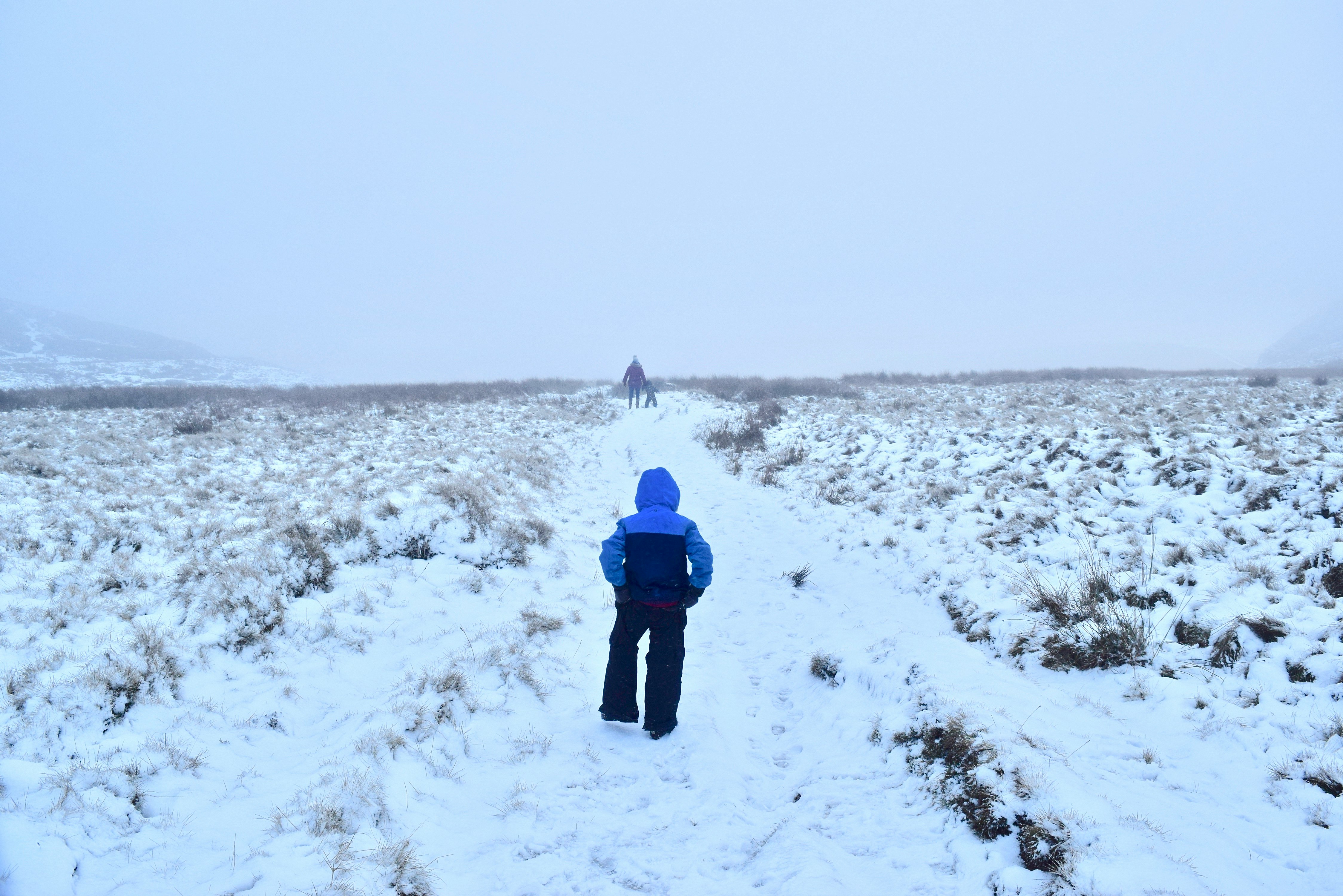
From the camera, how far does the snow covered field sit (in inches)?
132

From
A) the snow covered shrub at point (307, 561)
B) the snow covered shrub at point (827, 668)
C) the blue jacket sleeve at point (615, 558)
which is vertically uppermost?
the blue jacket sleeve at point (615, 558)

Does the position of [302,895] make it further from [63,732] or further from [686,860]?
[63,732]

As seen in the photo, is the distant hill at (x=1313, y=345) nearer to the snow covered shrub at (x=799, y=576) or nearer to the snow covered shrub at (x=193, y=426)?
the snow covered shrub at (x=799, y=576)

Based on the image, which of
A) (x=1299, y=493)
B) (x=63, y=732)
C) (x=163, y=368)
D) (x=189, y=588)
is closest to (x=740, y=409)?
(x=1299, y=493)

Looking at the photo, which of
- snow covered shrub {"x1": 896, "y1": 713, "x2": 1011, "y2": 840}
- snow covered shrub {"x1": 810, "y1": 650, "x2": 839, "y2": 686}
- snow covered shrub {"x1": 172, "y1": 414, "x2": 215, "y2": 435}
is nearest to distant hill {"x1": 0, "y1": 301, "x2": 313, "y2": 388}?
snow covered shrub {"x1": 172, "y1": 414, "x2": 215, "y2": 435}

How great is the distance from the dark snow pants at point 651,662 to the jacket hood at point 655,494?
0.83 metres

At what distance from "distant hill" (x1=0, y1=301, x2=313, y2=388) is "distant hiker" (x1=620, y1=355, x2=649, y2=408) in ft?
108

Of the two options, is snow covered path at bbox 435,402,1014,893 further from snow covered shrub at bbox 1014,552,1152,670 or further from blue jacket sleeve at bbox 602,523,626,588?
blue jacket sleeve at bbox 602,523,626,588

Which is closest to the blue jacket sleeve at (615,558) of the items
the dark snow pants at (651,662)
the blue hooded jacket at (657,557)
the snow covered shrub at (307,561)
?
the blue hooded jacket at (657,557)

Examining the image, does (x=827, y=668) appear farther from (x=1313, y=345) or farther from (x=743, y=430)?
(x=1313, y=345)

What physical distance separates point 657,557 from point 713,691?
6.30ft

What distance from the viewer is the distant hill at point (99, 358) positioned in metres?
46.9

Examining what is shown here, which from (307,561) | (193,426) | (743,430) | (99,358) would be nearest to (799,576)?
(307,561)

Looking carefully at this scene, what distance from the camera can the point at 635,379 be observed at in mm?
29594
